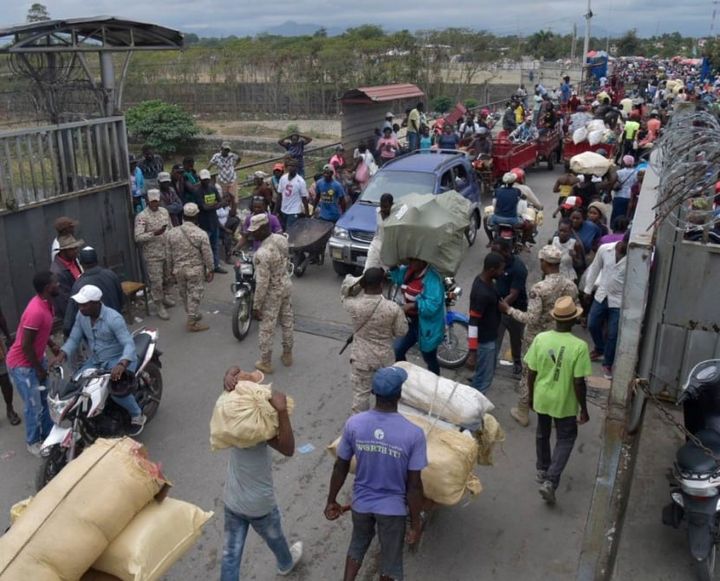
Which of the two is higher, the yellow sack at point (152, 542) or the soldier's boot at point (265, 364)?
the yellow sack at point (152, 542)

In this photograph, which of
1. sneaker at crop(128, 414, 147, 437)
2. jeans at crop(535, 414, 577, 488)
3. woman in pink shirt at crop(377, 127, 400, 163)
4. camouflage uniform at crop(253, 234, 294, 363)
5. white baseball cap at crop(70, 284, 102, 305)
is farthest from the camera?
woman in pink shirt at crop(377, 127, 400, 163)

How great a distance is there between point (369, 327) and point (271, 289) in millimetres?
1953

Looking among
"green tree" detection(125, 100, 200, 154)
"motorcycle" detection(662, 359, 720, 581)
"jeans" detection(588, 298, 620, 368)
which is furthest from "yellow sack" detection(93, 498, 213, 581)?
"green tree" detection(125, 100, 200, 154)

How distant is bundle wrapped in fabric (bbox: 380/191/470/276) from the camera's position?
271 inches

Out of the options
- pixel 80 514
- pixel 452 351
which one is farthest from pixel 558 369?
pixel 80 514

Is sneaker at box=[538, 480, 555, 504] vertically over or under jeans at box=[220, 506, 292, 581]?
under

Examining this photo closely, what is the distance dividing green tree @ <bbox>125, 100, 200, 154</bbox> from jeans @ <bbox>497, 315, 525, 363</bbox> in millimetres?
24527

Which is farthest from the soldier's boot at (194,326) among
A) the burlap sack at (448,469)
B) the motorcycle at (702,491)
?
the motorcycle at (702,491)

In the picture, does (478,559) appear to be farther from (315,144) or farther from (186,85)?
(186,85)

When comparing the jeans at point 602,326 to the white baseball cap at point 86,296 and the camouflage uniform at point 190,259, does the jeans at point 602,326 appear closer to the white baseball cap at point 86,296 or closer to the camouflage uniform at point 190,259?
the camouflage uniform at point 190,259

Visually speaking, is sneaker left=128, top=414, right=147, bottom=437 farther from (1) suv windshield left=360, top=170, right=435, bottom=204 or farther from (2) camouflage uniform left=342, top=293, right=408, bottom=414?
(1) suv windshield left=360, top=170, right=435, bottom=204

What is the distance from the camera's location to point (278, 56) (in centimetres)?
3769

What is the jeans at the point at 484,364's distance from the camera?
21.1 feet

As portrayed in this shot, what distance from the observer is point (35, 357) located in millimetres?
5746
